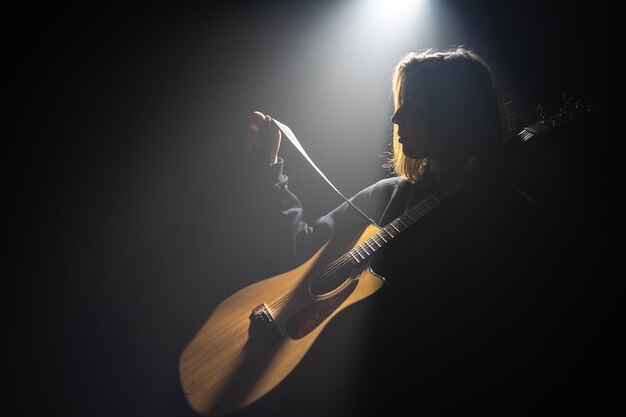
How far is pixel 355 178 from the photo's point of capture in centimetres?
130

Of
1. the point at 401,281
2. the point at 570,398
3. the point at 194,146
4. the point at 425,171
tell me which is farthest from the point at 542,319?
the point at 194,146

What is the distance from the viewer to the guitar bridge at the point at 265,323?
80 centimetres

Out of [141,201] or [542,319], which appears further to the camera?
[141,201]

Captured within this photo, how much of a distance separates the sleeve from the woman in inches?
4.6

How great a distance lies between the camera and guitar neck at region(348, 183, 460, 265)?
0.82 meters

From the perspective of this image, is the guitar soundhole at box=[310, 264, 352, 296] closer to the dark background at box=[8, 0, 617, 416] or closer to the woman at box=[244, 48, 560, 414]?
the woman at box=[244, 48, 560, 414]

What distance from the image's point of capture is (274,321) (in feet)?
2.67

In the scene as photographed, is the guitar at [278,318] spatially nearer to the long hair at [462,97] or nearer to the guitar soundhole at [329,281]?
the guitar soundhole at [329,281]

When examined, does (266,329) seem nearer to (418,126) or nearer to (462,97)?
(418,126)

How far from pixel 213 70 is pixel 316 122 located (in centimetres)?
41

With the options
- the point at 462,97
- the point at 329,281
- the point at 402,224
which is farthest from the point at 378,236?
the point at 462,97

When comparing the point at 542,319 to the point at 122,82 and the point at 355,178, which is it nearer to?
the point at 355,178

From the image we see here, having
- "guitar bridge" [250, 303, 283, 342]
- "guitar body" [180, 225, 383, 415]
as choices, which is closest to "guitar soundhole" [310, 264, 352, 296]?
"guitar body" [180, 225, 383, 415]

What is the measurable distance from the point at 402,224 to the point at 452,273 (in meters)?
0.18
